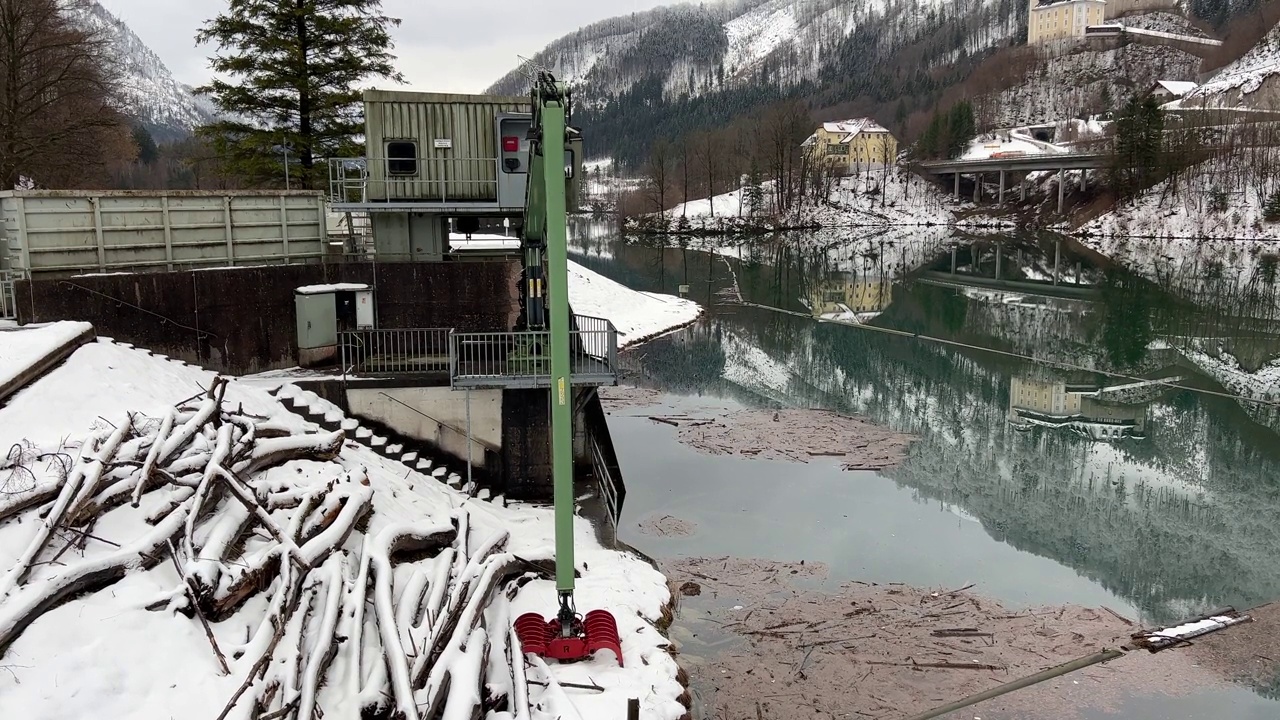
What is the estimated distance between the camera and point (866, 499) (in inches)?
754

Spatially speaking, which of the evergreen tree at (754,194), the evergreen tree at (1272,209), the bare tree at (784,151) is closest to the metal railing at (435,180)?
the evergreen tree at (1272,209)

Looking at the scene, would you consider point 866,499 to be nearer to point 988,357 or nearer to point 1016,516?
point 1016,516

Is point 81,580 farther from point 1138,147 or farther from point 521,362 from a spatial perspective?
point 1138,147

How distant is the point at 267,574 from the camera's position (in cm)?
953

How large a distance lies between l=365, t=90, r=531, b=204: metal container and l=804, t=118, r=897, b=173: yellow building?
382 feet

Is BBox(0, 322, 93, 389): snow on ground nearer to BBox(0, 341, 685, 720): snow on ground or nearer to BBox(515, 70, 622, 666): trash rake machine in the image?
BBox(0, 341, 685, 720): snow on ground

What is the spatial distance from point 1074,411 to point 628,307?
78.0 ft

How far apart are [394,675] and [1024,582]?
11396 mm

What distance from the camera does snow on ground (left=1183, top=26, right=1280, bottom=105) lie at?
107 meters

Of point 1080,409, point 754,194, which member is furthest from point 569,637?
point 754,194

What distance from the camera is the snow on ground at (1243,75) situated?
107 metres

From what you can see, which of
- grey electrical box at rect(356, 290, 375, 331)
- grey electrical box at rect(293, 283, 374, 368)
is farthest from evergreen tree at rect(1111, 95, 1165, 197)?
grey electrical box at rect(293, 283, 374, 368)

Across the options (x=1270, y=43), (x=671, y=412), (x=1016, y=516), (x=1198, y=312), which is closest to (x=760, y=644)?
(x=1016, y=516)

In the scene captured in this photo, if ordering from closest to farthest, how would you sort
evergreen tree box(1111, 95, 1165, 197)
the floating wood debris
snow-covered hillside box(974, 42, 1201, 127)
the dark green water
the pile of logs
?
the pile of logs < the floating wood debris < the dark green water < evergreen tree box(1111, 95, 1165, 197) < snow-covered hillside box(974, 42, 1201, 127)
